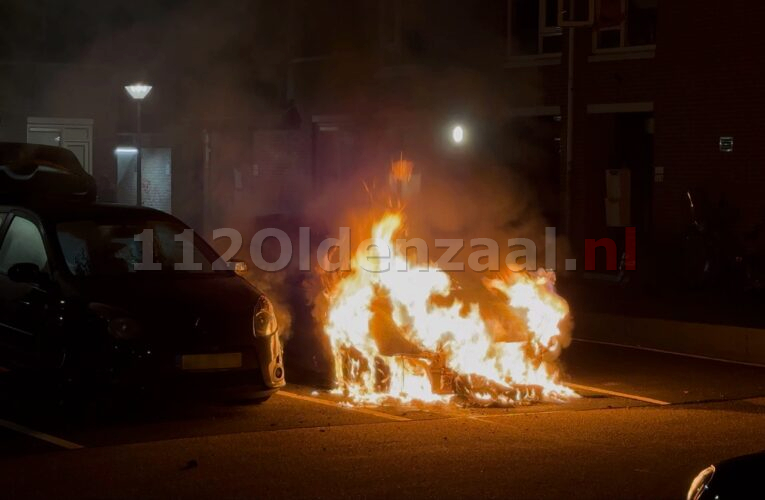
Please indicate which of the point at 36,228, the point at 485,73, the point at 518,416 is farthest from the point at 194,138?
the point at 518,416

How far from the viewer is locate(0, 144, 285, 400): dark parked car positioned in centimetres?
765

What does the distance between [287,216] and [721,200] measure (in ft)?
20.7

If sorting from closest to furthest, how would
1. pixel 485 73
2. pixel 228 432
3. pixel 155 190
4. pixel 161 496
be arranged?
pixel 161 496 → pixel 228 432 → pixel 485 73 → pixel 155 190

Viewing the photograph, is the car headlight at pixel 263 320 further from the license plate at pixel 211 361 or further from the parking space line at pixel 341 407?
the parking space line at pixel 341 407

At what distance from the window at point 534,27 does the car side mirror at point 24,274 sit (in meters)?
13.2

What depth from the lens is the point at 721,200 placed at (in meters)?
17.0

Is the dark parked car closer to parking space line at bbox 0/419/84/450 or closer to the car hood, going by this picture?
the car hood

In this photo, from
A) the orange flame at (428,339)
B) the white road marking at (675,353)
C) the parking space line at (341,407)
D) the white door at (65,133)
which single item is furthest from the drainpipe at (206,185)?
the parking space line at (341,407)

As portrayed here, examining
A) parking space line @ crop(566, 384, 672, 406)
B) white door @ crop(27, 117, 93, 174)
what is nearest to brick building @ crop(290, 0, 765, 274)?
white door @ crop(27, 117, 93, 174)

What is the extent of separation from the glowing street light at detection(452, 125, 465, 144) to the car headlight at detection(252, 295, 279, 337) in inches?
420

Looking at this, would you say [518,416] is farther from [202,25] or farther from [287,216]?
[287,216]

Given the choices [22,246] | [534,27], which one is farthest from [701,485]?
[534,27]

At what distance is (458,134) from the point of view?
61.3 feet

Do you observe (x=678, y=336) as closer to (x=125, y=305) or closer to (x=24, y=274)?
(x=125, y=305)
